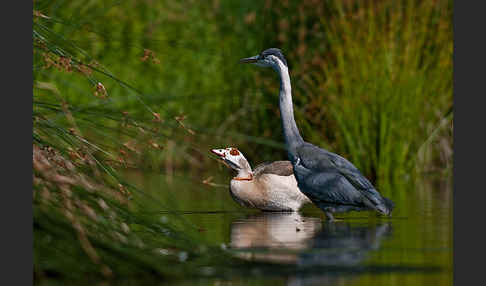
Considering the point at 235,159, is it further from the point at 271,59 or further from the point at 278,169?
Result: the point at 271,59

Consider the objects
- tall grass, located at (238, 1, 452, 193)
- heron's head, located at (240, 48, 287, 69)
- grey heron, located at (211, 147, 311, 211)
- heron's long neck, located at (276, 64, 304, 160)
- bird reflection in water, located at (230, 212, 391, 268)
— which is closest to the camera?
bird reflection in water, located at (230, 212, 391, 268)

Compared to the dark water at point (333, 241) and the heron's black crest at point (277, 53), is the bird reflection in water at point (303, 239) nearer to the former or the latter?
the dark water at point (333, 241)

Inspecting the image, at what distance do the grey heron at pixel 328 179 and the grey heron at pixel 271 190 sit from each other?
735 millimetres

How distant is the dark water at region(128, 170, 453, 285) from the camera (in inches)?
167

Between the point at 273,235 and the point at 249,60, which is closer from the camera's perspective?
the point at 273,235

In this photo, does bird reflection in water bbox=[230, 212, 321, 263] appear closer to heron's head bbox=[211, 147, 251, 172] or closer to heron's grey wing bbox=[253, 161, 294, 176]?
heron's grey wing bbox=[253, 161, 294, 176]

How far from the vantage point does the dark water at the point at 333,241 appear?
4.25 metres

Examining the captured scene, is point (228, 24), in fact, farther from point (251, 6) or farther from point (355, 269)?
point (355, 269)

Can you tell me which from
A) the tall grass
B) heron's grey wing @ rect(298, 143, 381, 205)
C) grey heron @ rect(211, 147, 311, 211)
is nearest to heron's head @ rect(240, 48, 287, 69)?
heron's grey wing @ rect(298, 143, 381, 205)

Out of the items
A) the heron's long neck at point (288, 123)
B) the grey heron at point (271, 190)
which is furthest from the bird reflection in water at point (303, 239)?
the heron's long neck at point (288, 123)

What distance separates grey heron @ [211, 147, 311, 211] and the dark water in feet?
0.35

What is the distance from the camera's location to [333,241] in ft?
18.0

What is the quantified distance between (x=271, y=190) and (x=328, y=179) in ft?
3.43

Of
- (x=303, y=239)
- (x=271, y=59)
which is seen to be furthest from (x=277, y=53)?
(x=303, y=239)
